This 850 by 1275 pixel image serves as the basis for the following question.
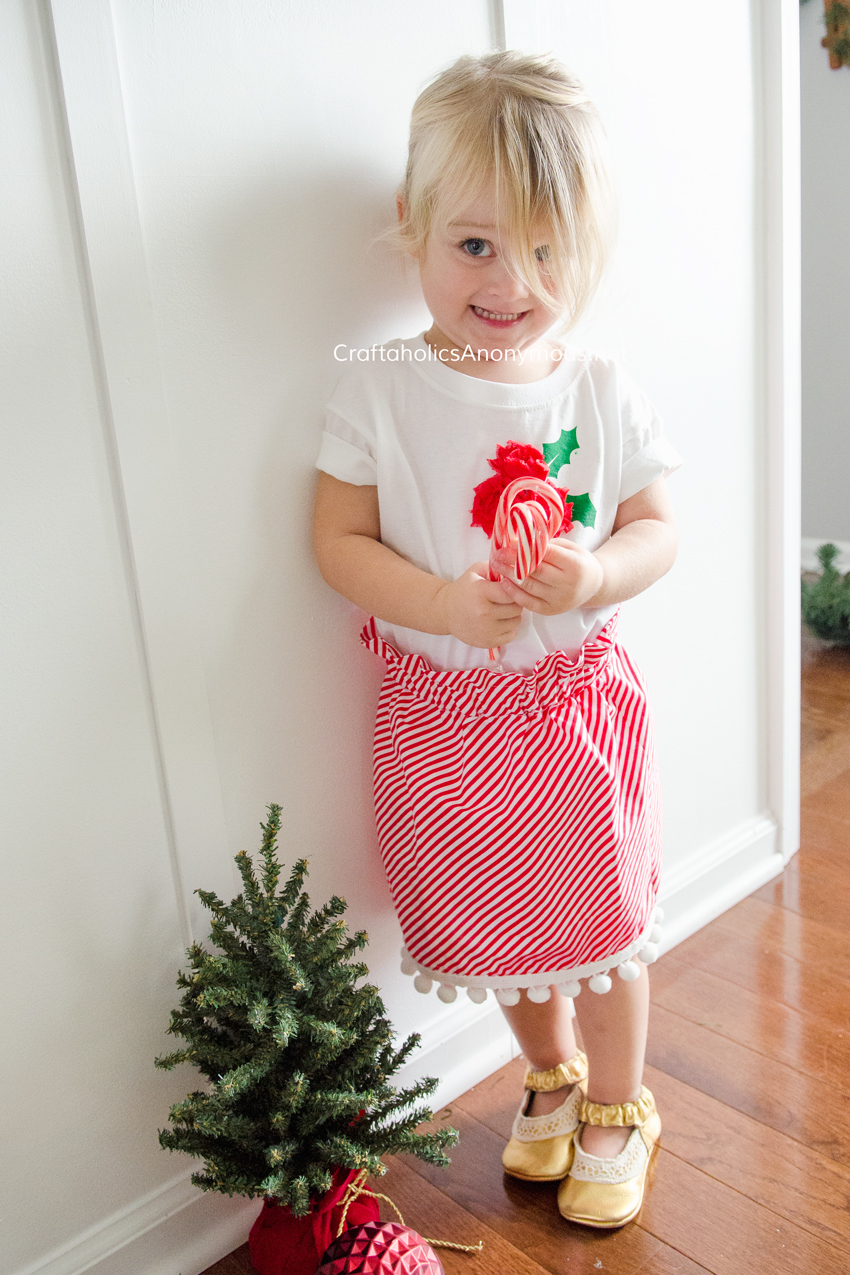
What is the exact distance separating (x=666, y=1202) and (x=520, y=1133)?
177 millimetres

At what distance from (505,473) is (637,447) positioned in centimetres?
25

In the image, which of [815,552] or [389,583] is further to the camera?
[815,552]

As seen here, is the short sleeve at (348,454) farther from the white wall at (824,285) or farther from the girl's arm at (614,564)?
the white wall at (824,285)

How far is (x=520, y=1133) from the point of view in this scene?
3.99 feet

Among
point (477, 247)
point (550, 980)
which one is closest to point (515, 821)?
point (550, 980)

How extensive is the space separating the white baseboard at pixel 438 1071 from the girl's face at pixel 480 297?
82 centimetres

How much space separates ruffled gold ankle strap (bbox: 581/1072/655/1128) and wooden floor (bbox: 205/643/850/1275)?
67mm

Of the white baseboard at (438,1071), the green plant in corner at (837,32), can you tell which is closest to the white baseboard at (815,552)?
the green plant in corner at (837,32)

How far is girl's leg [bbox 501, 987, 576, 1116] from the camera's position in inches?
48.1

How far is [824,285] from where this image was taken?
3.31 metres

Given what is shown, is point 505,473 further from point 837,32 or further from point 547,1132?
point 837,32

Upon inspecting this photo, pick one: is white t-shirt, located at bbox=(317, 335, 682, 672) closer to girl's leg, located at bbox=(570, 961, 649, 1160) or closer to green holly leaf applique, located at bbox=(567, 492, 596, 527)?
green holly leaf applique, located at bbox=(567, 492, 596, 527)

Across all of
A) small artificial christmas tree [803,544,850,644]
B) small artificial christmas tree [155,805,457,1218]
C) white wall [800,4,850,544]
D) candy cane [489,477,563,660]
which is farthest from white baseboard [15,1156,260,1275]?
white wall [800,4,850,544]

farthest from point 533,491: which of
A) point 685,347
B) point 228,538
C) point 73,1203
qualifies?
point 73,1203
